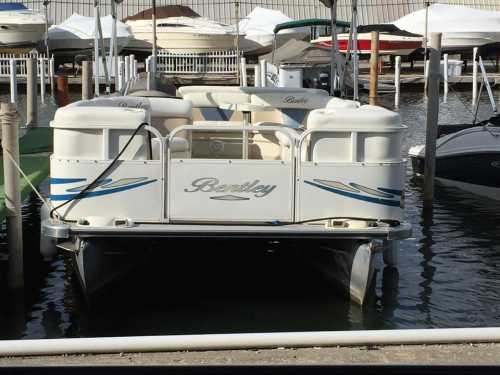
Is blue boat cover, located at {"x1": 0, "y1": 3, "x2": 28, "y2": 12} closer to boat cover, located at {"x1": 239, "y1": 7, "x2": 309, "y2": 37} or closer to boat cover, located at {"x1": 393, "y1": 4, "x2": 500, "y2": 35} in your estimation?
boat cover, located at {"x1": 239, "y1": 7, "x2": 309, "y2": 37}

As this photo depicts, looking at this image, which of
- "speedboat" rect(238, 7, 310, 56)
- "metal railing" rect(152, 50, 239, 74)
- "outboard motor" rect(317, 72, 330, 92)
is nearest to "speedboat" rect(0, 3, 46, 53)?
"metal railing" rect(152, 50, 239, 74)

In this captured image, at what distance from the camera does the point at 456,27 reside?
3862cm

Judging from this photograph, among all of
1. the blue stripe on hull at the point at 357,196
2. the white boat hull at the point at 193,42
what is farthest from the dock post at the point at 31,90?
the white boat hull at the point at 193,42

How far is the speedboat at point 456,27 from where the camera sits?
38500mm

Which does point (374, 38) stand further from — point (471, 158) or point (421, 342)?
point (421, 342)

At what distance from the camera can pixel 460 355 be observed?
502cm

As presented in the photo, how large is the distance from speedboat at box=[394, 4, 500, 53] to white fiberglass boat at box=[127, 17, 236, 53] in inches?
276

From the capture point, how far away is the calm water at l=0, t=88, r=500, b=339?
8672 millimetres


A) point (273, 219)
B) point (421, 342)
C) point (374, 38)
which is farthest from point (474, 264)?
point (374, 38)

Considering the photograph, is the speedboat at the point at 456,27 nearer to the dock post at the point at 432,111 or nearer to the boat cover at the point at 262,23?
the boat cover at the point at 262,23
